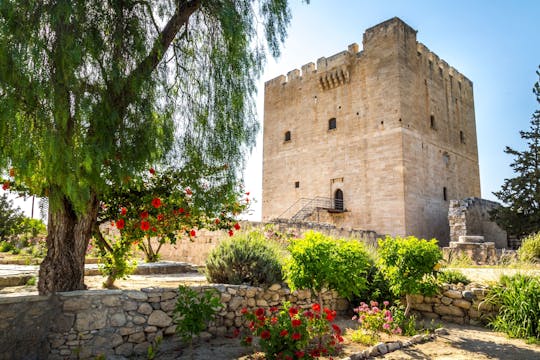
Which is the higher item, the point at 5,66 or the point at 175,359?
the point at 5,66

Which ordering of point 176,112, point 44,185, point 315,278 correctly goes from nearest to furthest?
point 44,185 < point 176,112 < point 315,278

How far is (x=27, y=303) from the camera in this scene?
12.8 feet

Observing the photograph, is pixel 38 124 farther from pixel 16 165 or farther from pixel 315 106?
pixel 315 106

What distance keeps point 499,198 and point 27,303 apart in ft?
59.0

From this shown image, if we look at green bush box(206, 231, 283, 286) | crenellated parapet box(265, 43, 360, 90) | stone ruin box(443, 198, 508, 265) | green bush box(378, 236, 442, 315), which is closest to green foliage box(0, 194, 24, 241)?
green bush box(206, 231, 283, 286)

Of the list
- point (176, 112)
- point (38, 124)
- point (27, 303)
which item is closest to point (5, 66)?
point (38, 124)

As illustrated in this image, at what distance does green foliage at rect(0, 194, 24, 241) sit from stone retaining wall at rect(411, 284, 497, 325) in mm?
10526

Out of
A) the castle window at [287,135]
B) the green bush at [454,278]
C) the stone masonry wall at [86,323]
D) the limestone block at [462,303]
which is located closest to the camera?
the stone masonry wall at [86,323]

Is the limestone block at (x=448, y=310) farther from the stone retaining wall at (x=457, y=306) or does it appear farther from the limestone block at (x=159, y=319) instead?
the limestone block at (x=159, y=319)

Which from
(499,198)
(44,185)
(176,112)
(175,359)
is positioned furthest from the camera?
(499,198)

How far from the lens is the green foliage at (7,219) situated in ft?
37.0

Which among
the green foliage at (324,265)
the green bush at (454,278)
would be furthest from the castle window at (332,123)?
the green foliage at (324,265)

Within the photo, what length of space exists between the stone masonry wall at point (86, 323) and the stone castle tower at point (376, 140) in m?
13.8

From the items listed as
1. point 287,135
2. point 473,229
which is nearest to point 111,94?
point 473,229
